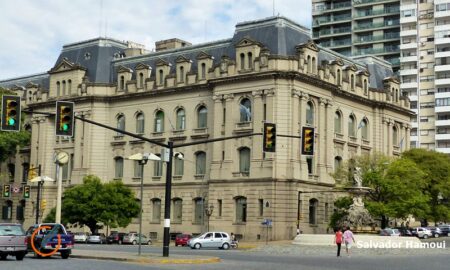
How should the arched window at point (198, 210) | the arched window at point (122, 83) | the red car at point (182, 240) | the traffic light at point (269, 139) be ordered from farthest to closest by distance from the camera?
the arched window at point (122, 83) < the arched window at point (198, 210) < the red car at point (182, 240) < the traffic light at point (269, 139)

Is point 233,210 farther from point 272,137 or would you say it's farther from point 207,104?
point 272,137

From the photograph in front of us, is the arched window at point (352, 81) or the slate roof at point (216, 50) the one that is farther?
the arched window at point (352, 81)

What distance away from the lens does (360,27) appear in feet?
481

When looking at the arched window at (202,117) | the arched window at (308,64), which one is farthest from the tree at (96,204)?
the arched window at (308,64)

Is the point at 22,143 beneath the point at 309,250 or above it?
above

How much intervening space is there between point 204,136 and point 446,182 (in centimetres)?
2844

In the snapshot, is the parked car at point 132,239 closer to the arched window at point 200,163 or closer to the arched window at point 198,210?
the arched window at point 198,210

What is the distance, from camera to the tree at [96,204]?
82750 mm

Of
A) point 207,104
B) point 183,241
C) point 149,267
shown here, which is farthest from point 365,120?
point 149,267

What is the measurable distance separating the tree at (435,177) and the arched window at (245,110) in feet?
72.4

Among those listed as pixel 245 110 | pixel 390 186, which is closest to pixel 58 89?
pixel 245 110

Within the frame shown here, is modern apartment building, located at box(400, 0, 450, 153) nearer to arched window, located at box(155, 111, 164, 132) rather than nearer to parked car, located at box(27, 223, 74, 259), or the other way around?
arched window, located at box(155, 111, 164, 132)

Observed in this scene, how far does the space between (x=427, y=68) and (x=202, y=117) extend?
64.4 metres

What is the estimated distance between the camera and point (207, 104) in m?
86.2
